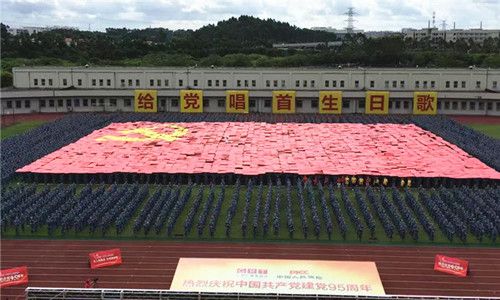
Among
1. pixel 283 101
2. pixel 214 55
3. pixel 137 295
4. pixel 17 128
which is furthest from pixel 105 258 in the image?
pixel 214 55

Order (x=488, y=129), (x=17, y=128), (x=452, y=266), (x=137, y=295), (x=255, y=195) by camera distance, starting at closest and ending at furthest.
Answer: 1. (x=137, y=295)
2. (x=452, y=266)
3. (x=255, y=195)
4. (x=17, y=128)
5. (x=488, y=129)

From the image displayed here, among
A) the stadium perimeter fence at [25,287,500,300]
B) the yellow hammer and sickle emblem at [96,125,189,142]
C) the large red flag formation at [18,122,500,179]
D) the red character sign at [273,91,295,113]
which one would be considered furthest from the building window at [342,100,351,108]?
the stadium perimeter fence at [25,287,500,300]

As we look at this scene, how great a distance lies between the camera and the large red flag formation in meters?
29.1

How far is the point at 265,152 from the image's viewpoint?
33531mm

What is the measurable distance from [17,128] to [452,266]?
123ft

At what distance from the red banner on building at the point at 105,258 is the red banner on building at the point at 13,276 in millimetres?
2073

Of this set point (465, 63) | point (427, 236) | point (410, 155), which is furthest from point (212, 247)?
point (465, 63)

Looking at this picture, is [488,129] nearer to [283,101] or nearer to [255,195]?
[283,101]

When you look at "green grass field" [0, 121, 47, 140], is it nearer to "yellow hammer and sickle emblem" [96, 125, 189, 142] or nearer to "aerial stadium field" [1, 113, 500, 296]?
"aerial stadium field" [1, 113, 500, 296]

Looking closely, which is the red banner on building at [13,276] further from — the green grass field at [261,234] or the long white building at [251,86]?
the long white building at [251,86]

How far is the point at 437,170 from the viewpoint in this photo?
29.0m

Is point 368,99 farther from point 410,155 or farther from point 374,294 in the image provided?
point 374,294

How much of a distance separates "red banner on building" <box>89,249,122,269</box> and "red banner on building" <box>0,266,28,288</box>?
2073mm

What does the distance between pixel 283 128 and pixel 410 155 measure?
40.9 ft
